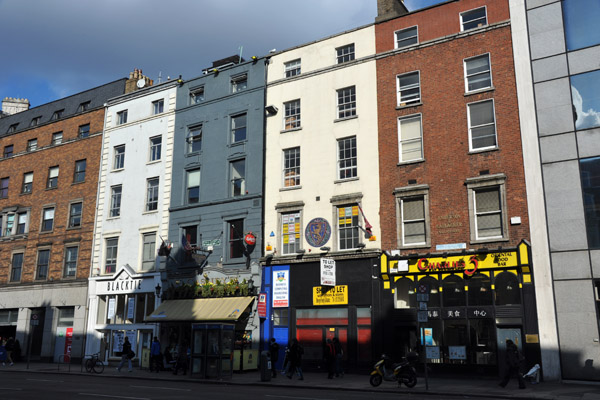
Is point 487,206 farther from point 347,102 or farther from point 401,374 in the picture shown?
point 347,102

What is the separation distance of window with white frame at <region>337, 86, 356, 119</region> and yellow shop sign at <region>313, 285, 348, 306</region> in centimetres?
909

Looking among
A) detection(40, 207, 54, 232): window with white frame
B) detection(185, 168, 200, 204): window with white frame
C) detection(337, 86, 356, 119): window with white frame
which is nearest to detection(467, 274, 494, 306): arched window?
detection(337, 86, 356, 119): window with white frame

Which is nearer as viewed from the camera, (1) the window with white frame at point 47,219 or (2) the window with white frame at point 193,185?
(2) the window with white frame at point 193,185

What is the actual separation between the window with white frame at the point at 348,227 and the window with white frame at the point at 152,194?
539 inches

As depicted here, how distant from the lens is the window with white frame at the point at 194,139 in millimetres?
35031

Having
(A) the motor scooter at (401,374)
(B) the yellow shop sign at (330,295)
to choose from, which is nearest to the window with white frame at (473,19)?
(B) the yellow shop sign at (330,295)

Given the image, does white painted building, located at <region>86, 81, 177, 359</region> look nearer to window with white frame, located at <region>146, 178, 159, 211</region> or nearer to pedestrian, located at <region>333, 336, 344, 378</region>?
window with white frame, located at <region>146, 178, 159, 211</region>

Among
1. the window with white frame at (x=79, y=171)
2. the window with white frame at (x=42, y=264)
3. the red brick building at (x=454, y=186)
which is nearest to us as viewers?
the red brick building at (x=454, y=186)

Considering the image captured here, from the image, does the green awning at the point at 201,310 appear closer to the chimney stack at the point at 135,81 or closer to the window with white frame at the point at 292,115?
the window with white frame at the point at 292,115

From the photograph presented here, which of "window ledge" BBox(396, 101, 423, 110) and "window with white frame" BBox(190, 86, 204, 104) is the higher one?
"window with white frame" BBox(190, 86, 204, 104)

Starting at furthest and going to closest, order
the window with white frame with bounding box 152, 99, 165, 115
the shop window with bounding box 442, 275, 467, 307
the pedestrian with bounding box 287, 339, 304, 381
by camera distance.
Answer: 1. the window with white frame with bounding box 152, 99, 165, 115
2. the shop window with bounding box 442, 275, 467, 307
3. the pedestrian with bounding box 287, 339, 304, 381

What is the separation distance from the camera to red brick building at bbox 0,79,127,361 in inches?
1497

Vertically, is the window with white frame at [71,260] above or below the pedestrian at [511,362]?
above

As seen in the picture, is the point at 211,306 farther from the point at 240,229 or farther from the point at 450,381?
the point at 450,381
